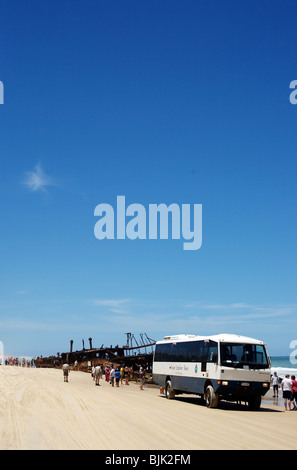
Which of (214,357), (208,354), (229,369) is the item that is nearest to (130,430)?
(229,369)

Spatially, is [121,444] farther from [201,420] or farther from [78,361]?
[78,361]

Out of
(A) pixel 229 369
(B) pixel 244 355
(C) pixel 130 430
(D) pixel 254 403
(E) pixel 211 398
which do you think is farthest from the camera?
(D) pixel 254 403

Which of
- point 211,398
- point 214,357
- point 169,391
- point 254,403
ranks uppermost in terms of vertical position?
point 214,357

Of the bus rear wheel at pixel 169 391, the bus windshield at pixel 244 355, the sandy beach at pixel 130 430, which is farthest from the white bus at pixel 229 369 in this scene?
the bus rear wheel at pixel 169 391

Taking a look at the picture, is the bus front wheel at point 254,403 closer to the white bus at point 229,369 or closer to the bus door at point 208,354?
the white bus at point 229,369

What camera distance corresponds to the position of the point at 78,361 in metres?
73.9

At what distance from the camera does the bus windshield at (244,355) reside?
21958 millimetres

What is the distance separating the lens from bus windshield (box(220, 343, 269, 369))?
21958 millimetres

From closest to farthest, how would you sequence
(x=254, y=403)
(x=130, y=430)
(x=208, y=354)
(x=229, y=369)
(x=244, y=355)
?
(x=130, y=430), (x=229, y=369), (x=244, y=355), (x=254, y=403), (x=208, y=354)

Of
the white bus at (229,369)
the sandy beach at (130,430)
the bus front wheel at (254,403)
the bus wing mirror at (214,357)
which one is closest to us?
the sandy beach at (130,430)

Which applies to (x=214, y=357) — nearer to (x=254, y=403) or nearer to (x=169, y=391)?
(x=254, y=403)

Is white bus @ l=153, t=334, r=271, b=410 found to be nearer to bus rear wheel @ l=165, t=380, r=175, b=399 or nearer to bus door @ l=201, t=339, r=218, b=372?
bus door @ l=201, t=339, r=218, b=372

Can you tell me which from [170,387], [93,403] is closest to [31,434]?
[93,403]

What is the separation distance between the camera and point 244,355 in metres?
22.2
